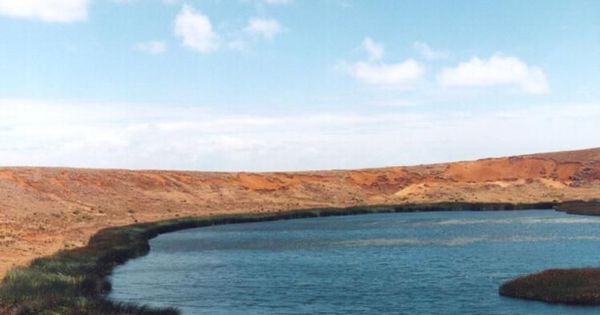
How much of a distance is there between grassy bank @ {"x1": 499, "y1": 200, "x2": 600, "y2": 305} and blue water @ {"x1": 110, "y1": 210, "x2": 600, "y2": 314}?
3.11 feet

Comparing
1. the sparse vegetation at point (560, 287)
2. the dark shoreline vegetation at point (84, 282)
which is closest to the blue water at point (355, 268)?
the sparse vegetation at point (560, 287)

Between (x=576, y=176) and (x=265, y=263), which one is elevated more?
(x=576, y=176)

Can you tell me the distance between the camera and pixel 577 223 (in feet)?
267

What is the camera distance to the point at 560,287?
34.4 metres

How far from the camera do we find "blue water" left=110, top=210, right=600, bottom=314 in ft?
114

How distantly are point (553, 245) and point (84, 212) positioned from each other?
229 ft

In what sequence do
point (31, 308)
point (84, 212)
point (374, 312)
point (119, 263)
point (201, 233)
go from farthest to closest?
point (84, 212) → point (201, 233) → point (119, 263) → point (374, 312) → point (31, 308)

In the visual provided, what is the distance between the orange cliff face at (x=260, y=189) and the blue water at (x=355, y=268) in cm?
2680

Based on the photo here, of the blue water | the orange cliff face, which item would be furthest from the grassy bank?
the orange cliff face

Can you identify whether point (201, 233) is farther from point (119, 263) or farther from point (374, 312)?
point (374, 312)

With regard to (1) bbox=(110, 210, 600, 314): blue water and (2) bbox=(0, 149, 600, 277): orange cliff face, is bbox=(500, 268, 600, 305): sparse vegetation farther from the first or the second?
(2) bbox=(0, 149, 600, 277): orange cliff face

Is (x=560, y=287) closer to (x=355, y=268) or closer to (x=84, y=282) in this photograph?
(x=355, y=268)

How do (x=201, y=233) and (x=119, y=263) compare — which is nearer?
(x=119, y=263)

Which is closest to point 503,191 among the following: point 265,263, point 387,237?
point 387,237
